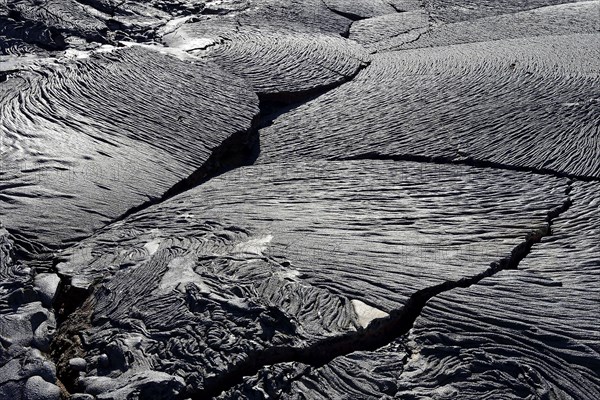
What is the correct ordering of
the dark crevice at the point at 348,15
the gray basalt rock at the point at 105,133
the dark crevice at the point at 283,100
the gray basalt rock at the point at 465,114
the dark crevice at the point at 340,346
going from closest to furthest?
the dark crevice at the point at 340,346 → the gray basalt rock at the point at 105,133 → the gray basalt rock at the point at 465,114 → the dark crevice at the point at 283,100 → the dark crevice at the point at 348,15

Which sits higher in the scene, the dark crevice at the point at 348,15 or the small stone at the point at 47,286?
the dark crevice at the point at 348,15

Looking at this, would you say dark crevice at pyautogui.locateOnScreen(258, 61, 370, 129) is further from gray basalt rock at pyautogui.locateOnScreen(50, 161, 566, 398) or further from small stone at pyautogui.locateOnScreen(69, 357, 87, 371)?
small stone at pyautogui.locateOnScreen(69, 357, 87, 371)

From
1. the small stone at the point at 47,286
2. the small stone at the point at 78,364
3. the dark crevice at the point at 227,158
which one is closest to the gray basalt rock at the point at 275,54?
the dark crevice at the point at 227,158

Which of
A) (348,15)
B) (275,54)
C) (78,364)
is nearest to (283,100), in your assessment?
(275,54)

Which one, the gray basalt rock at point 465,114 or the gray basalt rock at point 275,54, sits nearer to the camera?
the gray basalt rock at point 465,114

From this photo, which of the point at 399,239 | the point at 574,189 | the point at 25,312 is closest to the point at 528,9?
the point at 574,189

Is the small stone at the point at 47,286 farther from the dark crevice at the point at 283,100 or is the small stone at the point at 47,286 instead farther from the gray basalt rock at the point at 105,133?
the dark crevice at the point at 283,100

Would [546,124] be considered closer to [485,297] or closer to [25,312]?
[485,297]

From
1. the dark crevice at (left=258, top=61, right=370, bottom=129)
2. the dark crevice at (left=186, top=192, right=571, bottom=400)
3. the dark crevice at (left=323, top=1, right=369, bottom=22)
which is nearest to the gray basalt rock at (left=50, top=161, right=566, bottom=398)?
the dark crevice at (left=186, top=192, right=571, bottom=400)

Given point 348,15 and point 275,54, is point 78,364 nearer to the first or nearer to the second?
point 275,54
